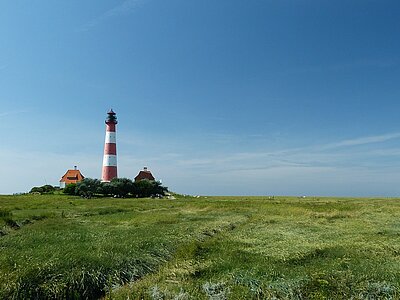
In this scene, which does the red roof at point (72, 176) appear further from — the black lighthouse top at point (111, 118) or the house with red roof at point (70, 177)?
the black lighthouse top at point (111, 118)

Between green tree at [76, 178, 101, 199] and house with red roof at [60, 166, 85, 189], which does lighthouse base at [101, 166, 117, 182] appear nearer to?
→ green tree at [76, 178, 101, 199]

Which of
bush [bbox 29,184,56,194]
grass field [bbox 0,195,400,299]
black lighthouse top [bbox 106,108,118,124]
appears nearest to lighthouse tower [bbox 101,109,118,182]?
black lighthouse top [bbox 106,108,118,124]

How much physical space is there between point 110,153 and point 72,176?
23.3 meters

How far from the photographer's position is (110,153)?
78.0m

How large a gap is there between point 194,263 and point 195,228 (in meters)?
8.96

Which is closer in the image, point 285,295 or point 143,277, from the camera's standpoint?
point 285,295

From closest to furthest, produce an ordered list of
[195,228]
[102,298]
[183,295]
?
1. [183,295]
2. [102,298]
3. [195,228]

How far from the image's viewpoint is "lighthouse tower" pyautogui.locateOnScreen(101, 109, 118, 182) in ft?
254

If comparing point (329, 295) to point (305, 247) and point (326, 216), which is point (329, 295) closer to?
point (305, 247)

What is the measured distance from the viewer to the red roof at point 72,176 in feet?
309

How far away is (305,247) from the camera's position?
632 inches

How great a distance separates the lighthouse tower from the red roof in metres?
19.8

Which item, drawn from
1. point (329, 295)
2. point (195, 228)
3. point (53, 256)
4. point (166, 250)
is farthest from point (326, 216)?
point (53, 256)

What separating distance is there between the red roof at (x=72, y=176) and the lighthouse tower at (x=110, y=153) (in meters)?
19.8
